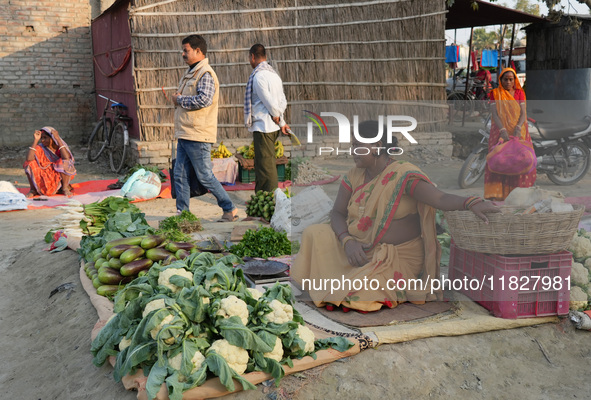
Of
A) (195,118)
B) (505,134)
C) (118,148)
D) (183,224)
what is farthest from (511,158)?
(118,148)

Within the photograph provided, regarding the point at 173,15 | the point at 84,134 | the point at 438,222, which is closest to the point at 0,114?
the point at 84,134

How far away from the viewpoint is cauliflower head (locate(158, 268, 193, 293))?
120 inches

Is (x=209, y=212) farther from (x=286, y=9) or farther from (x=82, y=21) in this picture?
(x=82, y=21)

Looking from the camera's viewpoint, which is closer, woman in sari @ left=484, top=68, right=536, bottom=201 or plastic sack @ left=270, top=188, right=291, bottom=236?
woman in sari @ left=484, top=68, right=536, bottom=201

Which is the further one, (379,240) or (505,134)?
(505,134)

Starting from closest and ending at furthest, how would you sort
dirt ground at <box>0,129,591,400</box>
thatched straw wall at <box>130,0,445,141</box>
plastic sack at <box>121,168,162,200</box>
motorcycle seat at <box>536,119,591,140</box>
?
dirt ground at <box>0,129,591,400</box>, motorcycle seat at <box>536,119,591,140</box>, plastic sack at <box>121,168,162,200</box>, thatched straw wall at <box>130,0,445,141</box>

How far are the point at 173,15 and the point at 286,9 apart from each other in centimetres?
185

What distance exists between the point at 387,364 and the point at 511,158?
6.15 ft

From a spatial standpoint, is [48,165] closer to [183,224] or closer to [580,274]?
[183,224]

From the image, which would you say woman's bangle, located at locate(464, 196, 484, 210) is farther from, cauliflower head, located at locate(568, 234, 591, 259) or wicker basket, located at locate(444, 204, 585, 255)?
cauliflower head, located at locate(568, 234, 591, 259)

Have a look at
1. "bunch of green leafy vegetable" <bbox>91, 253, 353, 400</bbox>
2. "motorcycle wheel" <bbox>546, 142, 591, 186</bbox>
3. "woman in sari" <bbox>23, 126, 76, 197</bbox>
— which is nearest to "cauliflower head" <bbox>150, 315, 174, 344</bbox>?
"bunch of green leafy vegetable" <bbox>91, 253, 353, 400</bbox>

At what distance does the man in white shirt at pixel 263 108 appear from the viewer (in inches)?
247

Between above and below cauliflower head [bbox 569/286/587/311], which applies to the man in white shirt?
above

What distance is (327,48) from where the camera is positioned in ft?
32.3
